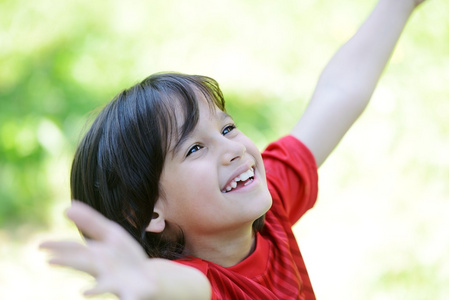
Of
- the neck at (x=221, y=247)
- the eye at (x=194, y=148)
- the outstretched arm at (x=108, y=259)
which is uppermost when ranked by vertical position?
the eye at (x=194, y=148)

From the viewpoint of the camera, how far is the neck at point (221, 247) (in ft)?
3.61

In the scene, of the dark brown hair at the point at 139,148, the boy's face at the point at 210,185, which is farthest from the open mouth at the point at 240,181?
the dark brown hair at the point at 139,148

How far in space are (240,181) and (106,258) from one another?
384 mm

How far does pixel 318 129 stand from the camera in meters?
1.30

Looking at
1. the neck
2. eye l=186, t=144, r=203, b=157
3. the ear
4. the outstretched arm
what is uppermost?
eye l=186, t=144, r=203, b=157

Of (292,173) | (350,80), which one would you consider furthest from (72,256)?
(350,80)

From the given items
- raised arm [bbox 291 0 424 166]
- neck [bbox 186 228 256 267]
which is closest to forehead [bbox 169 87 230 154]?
neck [bbox 186 228 256 267]

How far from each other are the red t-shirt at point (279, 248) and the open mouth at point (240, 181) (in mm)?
117

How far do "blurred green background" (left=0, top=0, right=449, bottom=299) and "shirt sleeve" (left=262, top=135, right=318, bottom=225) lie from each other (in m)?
0.77

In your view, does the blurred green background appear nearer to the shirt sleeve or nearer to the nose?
the shirt sleeve

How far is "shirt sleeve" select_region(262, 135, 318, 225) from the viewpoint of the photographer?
1266 millimetres

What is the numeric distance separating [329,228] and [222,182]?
48.1 inches

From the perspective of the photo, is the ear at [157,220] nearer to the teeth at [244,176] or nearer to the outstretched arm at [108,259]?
the teeth at [244,176]

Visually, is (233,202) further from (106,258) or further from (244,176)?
(106,258)
